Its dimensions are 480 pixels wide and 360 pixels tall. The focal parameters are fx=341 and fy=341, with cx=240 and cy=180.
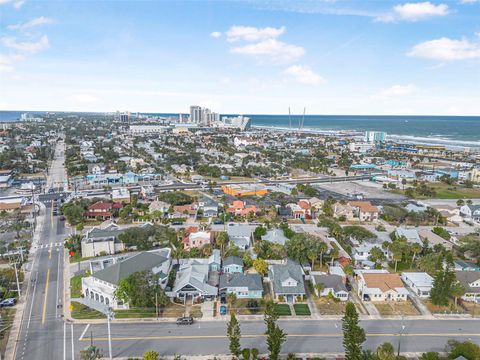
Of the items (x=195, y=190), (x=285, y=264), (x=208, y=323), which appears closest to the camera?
(x=208, y=323)

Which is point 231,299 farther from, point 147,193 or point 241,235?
point 147,193

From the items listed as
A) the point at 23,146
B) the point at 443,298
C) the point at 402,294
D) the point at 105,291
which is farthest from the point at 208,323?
the point at 23,146

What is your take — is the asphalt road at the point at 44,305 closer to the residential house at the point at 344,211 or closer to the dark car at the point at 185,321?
the dark car at the point at 185,321

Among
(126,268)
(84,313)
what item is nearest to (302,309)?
(126,268)

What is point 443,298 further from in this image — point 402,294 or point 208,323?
point 208,323

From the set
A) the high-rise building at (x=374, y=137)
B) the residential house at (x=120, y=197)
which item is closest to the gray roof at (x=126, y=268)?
the residential house at (x=120, y=197)

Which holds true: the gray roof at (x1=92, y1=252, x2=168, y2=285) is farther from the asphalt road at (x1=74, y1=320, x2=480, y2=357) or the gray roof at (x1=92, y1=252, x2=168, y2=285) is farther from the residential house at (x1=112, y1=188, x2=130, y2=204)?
the residential house at (x1=112, y1=188, x2=130, y2=204)

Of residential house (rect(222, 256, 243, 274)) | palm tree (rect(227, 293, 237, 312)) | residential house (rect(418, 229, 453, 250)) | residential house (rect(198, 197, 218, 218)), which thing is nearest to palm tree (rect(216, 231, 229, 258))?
residential house (rect(222, 256, 243, 274))
